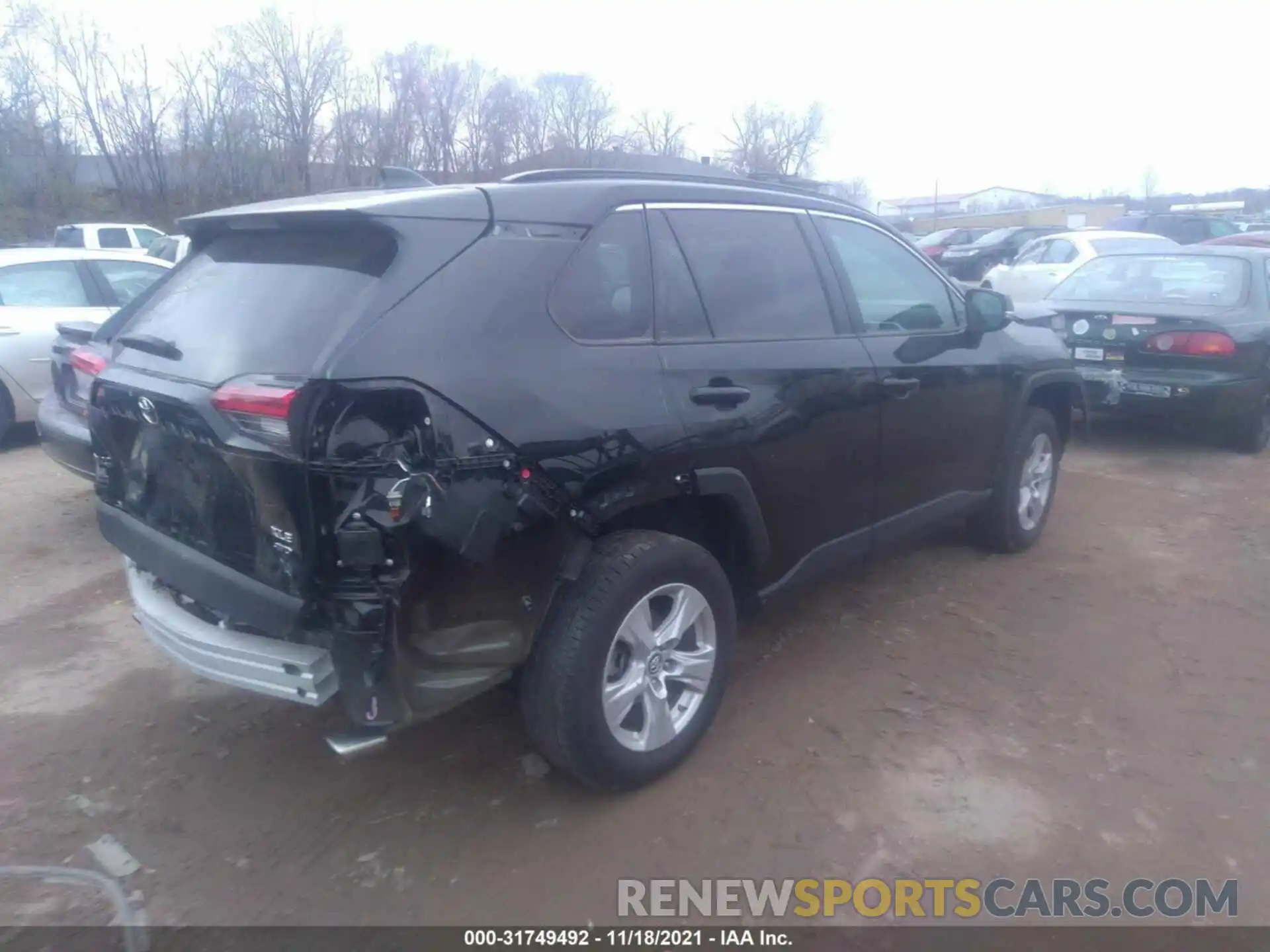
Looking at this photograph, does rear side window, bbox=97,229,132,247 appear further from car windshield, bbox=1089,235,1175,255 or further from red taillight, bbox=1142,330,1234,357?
red taillight, bbox=1142,330,1234,357

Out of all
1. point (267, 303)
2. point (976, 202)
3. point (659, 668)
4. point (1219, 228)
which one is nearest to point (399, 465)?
point (267, 303)

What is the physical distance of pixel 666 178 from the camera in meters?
3.64

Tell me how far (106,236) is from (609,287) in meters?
21.3

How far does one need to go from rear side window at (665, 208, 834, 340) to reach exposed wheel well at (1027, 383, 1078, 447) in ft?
6.73

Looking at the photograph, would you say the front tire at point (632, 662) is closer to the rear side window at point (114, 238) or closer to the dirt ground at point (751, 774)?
the dirt ground at point (751, 774)

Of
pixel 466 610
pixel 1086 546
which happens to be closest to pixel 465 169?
pixel 1086 546

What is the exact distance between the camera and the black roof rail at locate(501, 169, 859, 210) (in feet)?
11.1

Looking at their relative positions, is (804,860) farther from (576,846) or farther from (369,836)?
(369,836)

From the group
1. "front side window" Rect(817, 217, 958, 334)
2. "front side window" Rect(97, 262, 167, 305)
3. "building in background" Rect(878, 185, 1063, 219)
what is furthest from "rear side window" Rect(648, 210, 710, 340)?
"building in background" Rect(878, 185, 1063, 219)

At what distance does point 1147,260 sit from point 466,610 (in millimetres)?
7458

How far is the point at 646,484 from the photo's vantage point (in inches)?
123

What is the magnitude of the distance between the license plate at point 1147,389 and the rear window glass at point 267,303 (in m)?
6.32

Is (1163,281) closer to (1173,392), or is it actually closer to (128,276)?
(1173,392)

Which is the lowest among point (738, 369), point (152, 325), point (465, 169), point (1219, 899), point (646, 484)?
point (1219, 899)
